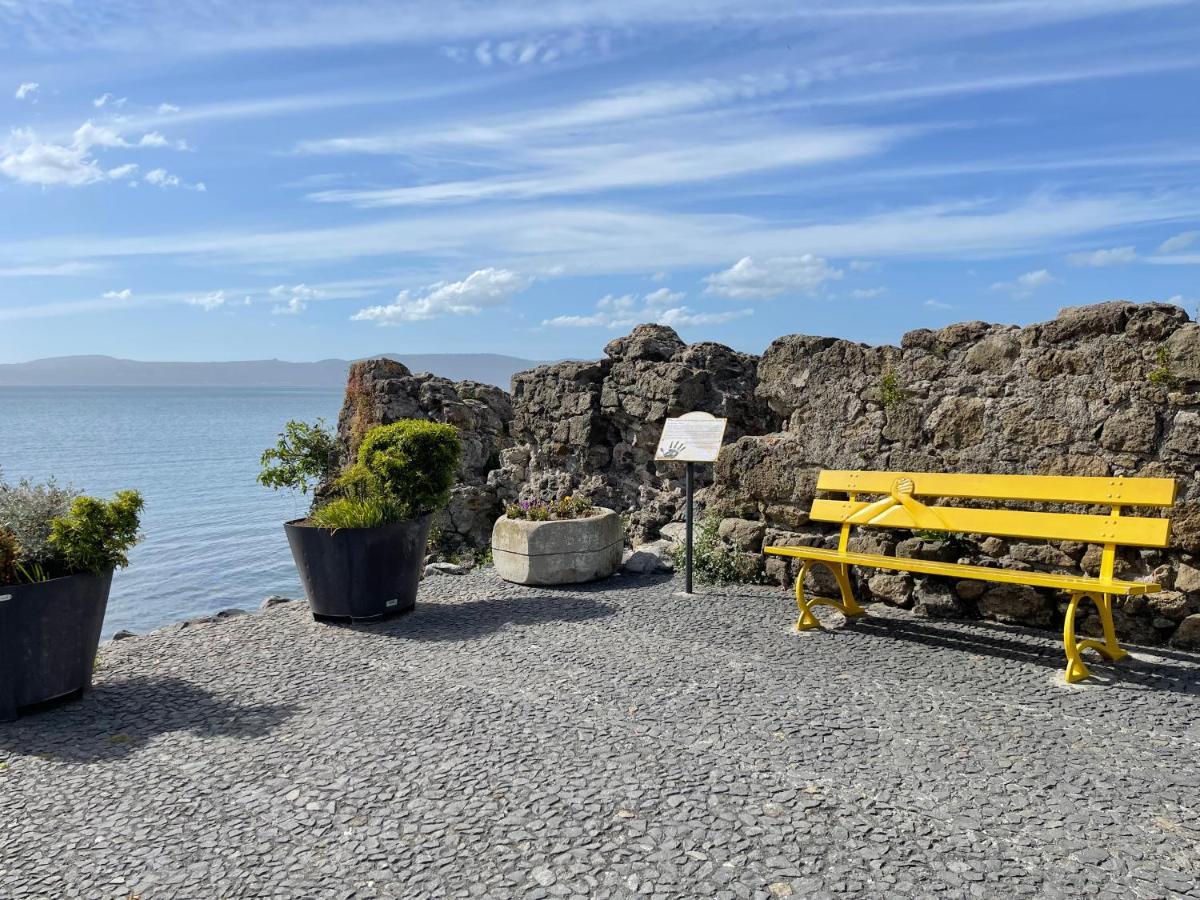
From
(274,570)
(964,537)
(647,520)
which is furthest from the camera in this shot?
(274,570)

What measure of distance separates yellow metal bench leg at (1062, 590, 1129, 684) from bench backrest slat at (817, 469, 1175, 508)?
2.07ft

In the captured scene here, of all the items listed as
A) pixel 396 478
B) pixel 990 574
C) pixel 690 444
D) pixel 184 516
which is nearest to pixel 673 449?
pixel 690 444

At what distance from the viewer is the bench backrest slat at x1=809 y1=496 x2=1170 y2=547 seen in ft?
17.9

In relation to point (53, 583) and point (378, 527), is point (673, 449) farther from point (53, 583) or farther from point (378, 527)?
point (53, 583)

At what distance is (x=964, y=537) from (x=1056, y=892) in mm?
3628

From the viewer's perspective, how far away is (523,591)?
8008mm

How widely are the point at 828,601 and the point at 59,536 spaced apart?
5016 millimetres

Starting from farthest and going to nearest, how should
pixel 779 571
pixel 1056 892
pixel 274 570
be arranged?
1. pixel 274 570
2. pixel 779 571
3. pixel 1056 892

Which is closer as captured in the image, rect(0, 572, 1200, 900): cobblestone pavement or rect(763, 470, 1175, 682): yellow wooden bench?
rect(0, 572, 1200, 900): cobblestone pavement

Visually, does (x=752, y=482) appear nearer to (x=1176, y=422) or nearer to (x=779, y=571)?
(x=779, y=571)

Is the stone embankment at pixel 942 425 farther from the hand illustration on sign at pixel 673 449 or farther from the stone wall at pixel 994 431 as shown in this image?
the hand illustration on sign at pixel 673 449

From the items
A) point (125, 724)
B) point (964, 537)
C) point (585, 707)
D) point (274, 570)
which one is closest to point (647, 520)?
point (964, 537)

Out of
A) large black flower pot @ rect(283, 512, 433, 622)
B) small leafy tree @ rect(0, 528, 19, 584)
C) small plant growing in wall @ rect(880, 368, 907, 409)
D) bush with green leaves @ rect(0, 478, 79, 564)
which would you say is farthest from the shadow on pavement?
small plant growing in wall @ rect(880, 368, 907, 409)

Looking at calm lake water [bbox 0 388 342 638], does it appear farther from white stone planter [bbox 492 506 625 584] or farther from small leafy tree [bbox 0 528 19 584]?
white stone planter [bbox 492 506 625 584]
